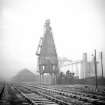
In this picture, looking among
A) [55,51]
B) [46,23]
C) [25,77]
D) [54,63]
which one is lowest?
[25,77]

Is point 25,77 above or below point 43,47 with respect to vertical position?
below

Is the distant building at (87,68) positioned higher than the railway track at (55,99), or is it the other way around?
the distant building at (87,68)

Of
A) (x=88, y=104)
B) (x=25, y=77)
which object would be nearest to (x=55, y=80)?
(x=88, y=104)

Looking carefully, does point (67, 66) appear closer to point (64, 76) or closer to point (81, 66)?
point (81, 66)

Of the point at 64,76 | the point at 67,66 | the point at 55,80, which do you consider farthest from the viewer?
the point at 67,66

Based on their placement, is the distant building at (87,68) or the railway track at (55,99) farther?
the distant building at (87,68)

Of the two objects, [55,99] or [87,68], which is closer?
[55,99]

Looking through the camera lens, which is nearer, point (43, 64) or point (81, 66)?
point (43, 64)

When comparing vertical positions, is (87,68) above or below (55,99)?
above

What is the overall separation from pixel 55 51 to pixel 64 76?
6616mm

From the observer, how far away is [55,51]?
140ft

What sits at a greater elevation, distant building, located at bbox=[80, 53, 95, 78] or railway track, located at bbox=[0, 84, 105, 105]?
distant building, located at bbox=[80, 53, 95, 78]

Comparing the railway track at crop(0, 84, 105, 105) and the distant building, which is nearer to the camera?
the railway track at crop(0, 84, 105, 105)

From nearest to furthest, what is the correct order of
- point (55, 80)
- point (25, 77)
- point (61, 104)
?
point (61, 104)
point (55, 80)
point (25, 77)
